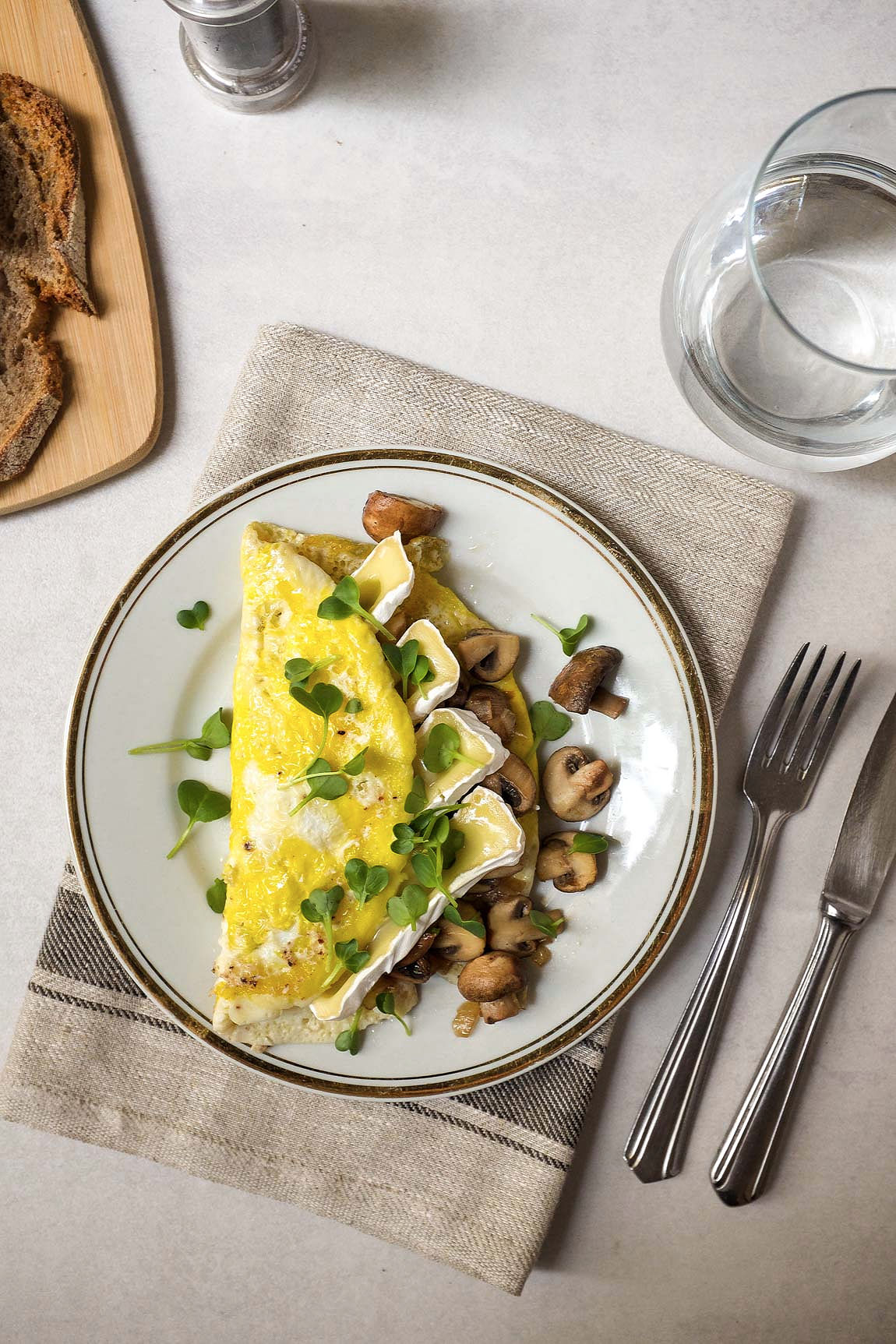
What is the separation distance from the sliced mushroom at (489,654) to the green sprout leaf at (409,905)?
43cm

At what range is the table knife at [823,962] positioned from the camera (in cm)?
189

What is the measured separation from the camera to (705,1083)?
77.0 inches

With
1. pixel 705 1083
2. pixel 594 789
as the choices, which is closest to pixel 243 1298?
pixel 705 1083

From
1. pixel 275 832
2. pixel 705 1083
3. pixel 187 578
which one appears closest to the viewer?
pixel 275 832

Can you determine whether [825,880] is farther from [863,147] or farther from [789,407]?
[863,147]

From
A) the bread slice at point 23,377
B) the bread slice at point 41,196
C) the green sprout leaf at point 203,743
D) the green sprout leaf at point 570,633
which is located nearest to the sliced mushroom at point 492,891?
the green sprout leaf at point 570,633

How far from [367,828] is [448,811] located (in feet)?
0.54

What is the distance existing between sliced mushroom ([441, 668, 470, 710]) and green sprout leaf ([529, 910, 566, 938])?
429 mm

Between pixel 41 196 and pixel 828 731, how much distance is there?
202cm

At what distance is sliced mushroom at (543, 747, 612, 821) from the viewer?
1757 mm

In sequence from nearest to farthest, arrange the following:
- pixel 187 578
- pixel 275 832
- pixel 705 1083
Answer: pixel 275 832, pixel 187 578, pixel 705 1083

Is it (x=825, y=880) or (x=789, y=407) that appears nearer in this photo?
(x=789, y=407)

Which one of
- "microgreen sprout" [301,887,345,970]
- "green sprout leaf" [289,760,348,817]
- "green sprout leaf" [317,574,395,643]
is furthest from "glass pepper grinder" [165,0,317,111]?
"microgreen sprout" [301,887,345,970]

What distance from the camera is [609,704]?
5.82 ft
